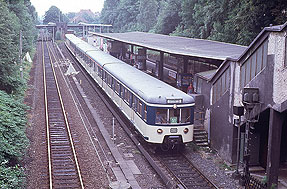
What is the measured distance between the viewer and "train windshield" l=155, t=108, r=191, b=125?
571 inches

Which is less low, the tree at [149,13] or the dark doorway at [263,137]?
the tree at [149,13]

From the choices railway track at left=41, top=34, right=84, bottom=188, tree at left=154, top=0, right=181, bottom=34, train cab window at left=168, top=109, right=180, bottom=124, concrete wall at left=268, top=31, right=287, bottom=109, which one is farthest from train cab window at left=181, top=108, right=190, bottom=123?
tree at left=154, top=0, right=181, bottom=34

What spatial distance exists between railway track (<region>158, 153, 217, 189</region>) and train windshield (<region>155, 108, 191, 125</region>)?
153cm

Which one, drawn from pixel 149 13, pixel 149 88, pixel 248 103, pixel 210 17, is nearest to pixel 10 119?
pixel 149 88

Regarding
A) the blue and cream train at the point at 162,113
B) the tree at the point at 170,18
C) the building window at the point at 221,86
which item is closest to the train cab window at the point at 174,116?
the blue and cream train at the point at 162,113

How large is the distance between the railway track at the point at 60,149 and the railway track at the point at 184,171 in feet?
11.2

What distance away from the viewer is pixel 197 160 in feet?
48.4

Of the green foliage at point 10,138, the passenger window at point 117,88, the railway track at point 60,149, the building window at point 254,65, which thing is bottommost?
the railway track at point 60,149

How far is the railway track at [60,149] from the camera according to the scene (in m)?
12.4

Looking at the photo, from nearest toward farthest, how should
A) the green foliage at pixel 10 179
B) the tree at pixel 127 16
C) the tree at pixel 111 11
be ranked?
1. the green foliage at pixel 10 179
2. the tree at pixel 127 16
3. the tree at pixel 111 11

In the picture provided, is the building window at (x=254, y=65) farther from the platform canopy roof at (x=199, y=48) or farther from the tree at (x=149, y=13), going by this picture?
the tree at (x=149, y=13)

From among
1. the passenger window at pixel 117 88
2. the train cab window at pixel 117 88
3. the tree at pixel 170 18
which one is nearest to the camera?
the train cab window at pixel 117 88

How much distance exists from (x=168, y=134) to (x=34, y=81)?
69.4 ft

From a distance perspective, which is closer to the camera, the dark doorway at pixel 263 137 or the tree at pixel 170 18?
the dark doorway at pixel 263 137
